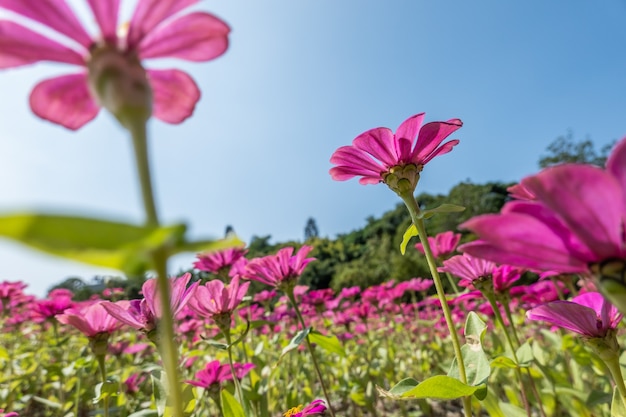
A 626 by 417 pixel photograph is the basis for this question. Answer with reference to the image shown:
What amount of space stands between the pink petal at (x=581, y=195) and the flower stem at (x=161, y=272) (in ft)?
0.92

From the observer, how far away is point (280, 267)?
120 centimetres

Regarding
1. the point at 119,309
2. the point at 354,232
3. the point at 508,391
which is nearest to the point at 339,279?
the point at 508,391

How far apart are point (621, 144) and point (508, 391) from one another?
172 centimetres

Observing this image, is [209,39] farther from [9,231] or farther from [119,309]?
[119,309]

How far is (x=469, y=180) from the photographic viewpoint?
86.4 ft

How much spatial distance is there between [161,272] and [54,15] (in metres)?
0.24

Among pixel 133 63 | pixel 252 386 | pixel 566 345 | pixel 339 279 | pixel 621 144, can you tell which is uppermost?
pixel 339 279

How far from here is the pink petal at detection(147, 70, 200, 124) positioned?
1.32ft

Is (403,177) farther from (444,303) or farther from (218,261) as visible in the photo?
(218,261)

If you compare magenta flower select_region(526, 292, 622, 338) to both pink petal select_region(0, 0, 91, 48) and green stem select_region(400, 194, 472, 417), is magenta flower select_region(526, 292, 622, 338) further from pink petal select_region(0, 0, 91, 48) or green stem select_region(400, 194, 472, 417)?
pink petal select_region(0, 0, 91, 48)

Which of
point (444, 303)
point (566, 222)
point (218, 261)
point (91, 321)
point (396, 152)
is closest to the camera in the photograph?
point (566, 222)

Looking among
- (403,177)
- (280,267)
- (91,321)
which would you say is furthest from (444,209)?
(91,321)

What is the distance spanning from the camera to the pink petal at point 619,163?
0.32 metres

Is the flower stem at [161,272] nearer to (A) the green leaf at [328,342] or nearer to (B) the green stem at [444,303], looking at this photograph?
(B) the green stem at [444,303]
